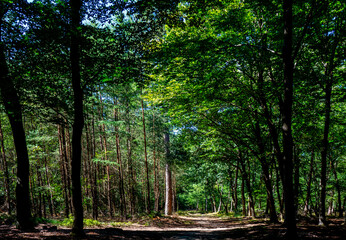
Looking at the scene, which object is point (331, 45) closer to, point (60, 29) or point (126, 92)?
point (60, 29)

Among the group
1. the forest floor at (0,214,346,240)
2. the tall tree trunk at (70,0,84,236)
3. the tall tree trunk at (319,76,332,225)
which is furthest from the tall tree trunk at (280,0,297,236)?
the tall tree trunk at (70,0,84,236)

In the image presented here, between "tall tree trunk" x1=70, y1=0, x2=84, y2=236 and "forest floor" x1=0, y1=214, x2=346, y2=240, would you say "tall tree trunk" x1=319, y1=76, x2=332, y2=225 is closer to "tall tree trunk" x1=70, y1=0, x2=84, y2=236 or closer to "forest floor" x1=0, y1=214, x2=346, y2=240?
"forest floor" x1=0, y1=214, x2=346, y2=240

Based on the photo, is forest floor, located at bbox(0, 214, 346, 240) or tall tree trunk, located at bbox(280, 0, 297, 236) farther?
forest floor, located at bbox(0, 214, 346, 240)

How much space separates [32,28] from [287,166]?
7640mm

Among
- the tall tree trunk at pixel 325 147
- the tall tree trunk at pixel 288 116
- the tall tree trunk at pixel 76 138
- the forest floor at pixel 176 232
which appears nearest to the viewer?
the tall tree trunk at pixel 288 116

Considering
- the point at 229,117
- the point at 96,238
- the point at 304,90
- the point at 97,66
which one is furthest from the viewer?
the point at 229,117

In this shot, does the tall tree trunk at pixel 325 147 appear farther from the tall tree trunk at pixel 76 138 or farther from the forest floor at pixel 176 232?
the tall tree trunk at pixel 76 138

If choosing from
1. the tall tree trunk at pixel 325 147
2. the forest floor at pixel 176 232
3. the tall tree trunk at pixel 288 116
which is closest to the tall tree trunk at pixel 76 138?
the forest floor at pixel 176 232

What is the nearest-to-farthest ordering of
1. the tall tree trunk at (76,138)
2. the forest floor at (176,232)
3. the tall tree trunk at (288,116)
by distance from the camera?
the tall tree trunk at (288,116), the tall tree trunk at (76,138), the forest floor at (176,232)

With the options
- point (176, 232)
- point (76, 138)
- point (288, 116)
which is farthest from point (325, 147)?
point (76, 138)

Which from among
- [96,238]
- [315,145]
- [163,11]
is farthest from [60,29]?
[315,145]

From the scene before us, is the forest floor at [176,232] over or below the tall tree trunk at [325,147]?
below

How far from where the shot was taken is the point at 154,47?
21.5 ft

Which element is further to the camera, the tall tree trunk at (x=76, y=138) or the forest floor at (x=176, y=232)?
the forest floor at (x=176, y=232)
